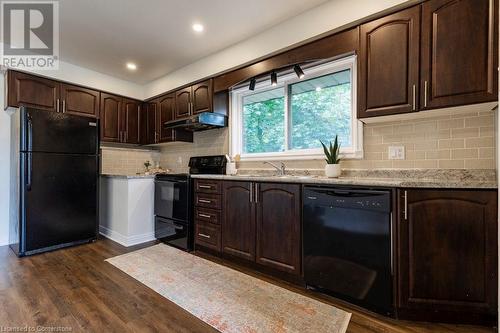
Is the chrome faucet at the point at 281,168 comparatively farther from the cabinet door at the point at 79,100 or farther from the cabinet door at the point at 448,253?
the cabinet door at the point at 79,100

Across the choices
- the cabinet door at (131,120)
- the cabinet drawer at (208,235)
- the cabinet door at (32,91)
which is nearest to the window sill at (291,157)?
the cabinet drawer at (208,235)

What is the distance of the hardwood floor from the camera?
1.57 m

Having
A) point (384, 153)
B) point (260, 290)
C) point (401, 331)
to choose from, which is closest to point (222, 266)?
point (260, 290)

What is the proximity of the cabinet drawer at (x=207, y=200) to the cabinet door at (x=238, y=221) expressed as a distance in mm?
103

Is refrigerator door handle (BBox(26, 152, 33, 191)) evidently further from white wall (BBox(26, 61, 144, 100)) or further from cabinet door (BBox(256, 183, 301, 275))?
cabinet door (BBox(256, 183, 301, 275))

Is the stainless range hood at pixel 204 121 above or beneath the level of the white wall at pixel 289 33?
beneath

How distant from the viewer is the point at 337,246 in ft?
6.07

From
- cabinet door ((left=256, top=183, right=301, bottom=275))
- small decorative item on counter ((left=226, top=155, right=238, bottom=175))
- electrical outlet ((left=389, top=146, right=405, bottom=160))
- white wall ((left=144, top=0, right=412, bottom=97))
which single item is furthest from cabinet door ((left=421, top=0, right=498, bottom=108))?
small decorative item on counter ((left=226, top=155, right=238, bottom=175))

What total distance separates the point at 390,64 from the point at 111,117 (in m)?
3.94

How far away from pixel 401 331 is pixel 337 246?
608mm

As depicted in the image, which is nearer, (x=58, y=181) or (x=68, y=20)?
(x=68, y=20)

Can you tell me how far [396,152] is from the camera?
214cm

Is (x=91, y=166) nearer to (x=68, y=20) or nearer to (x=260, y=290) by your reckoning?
(x=68, y=20)

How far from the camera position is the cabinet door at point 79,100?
349 cm
